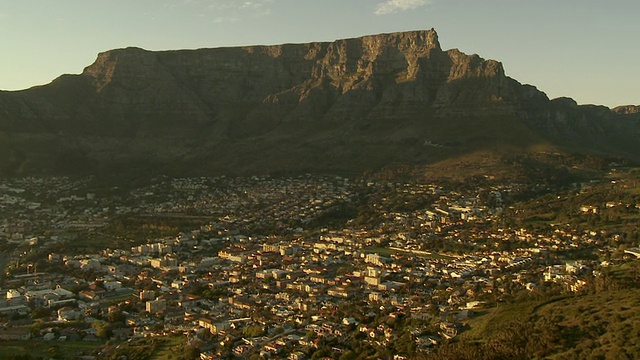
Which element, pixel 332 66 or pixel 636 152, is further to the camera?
pixel 332 66

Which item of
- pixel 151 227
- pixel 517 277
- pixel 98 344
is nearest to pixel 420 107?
pixel 151 227

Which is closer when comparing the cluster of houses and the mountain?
the cluster of houses

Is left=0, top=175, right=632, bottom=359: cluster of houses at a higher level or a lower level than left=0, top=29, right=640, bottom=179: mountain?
lower

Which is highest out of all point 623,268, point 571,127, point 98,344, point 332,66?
point 332,66

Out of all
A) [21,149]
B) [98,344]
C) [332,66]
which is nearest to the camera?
[98,344]

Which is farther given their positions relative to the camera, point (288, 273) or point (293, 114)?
point (293, 114)

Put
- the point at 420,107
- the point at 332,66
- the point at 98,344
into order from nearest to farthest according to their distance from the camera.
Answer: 1. the point at 98,344
2. the point at 420,107
3. the point at 332,66

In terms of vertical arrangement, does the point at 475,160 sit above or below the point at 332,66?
below

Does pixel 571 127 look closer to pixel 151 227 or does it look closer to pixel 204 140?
pixel 204 140
